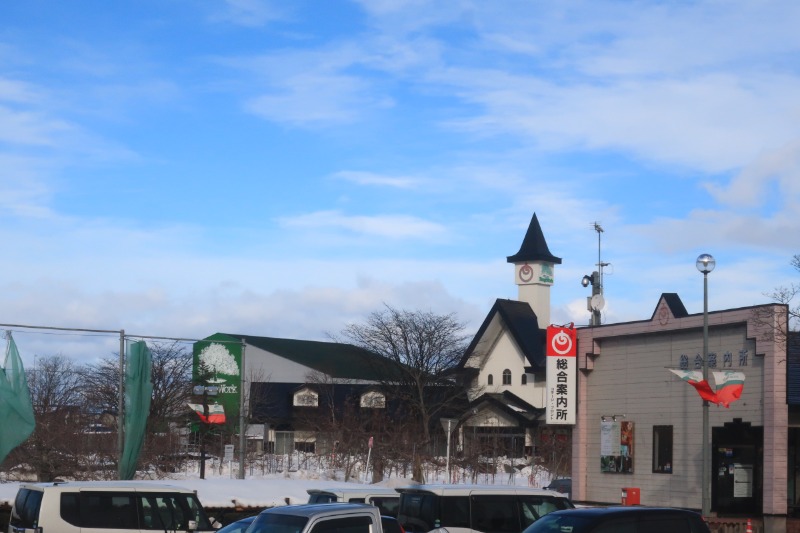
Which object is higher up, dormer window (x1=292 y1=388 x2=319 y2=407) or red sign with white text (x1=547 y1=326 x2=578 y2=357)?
red sign with white text (x1=547 y1=326 x2=578 y2=357)

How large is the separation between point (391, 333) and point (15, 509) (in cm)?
5159

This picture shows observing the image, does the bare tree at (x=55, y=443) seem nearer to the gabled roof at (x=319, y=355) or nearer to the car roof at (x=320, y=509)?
the car roof at (x=320, y=509)

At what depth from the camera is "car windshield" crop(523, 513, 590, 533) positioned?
12.6 m

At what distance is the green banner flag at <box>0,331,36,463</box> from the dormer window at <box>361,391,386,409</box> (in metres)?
42.2

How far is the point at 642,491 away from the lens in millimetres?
27547

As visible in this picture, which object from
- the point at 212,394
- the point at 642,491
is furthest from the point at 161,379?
the point at 642,491

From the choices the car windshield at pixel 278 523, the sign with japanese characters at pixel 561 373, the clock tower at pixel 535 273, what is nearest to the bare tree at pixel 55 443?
the sign with japanese characters at pixel 561 373

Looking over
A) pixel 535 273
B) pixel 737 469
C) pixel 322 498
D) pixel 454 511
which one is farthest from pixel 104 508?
pixel 535 273

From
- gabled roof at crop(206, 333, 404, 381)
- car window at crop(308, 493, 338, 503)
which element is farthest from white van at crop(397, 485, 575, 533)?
gabled roof at crop(206, 333, 404, 381)

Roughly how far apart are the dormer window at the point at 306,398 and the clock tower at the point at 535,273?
1813cm

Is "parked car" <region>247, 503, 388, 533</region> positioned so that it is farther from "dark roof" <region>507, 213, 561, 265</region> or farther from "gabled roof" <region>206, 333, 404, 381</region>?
"dark roof" <region>507, 213, 561, 265</region>

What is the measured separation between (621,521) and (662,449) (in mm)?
14983

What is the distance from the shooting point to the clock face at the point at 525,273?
81.6m

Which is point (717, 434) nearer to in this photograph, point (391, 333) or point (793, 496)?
point (793, 496)
